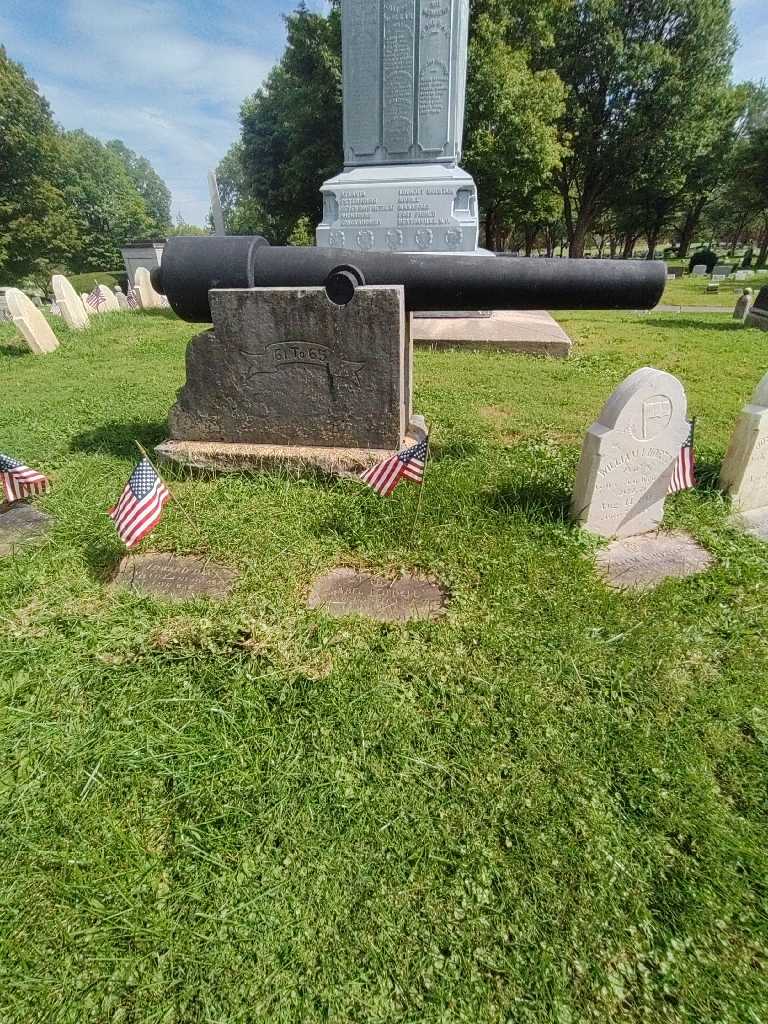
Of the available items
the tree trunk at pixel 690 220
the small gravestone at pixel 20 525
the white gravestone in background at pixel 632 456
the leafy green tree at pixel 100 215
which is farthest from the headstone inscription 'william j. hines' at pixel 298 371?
the tree trunk at pixel 690 220

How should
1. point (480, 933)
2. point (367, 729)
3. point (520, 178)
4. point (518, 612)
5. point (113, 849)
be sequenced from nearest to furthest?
point (480, 933), point (113, 849), point (367, 729), point (518, 612), point (520, 178)

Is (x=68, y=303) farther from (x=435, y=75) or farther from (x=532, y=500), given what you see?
(x=532, y=500)

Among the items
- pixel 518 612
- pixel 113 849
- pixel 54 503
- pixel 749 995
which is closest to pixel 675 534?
pixel 518 612

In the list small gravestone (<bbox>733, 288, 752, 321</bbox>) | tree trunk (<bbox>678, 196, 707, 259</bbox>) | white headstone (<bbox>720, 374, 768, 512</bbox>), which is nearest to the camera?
white headstone (<bbox>720, 374, 768, 512</bbox>)

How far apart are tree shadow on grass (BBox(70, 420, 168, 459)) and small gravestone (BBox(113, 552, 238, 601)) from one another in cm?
173

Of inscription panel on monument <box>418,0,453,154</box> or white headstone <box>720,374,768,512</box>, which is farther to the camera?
inscription panel on monument <box>418,0,453,154</box>

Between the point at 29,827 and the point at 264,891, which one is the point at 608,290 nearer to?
the point at 264,891

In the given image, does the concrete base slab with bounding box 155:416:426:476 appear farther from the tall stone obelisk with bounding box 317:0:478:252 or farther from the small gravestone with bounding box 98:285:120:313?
the small gravestone with bounding box 98:285:120:313

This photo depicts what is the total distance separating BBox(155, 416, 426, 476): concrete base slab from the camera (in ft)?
11.3

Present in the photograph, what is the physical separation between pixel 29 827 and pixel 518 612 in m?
2.00

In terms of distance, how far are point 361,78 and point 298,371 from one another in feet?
29.8

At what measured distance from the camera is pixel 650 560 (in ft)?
9.38

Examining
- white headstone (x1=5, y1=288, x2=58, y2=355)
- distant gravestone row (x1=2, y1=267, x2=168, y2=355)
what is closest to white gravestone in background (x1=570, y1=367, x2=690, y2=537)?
distant gravestone row (x1=2, y1=267, x2=168, y2=355)

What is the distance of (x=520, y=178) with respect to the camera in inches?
780
